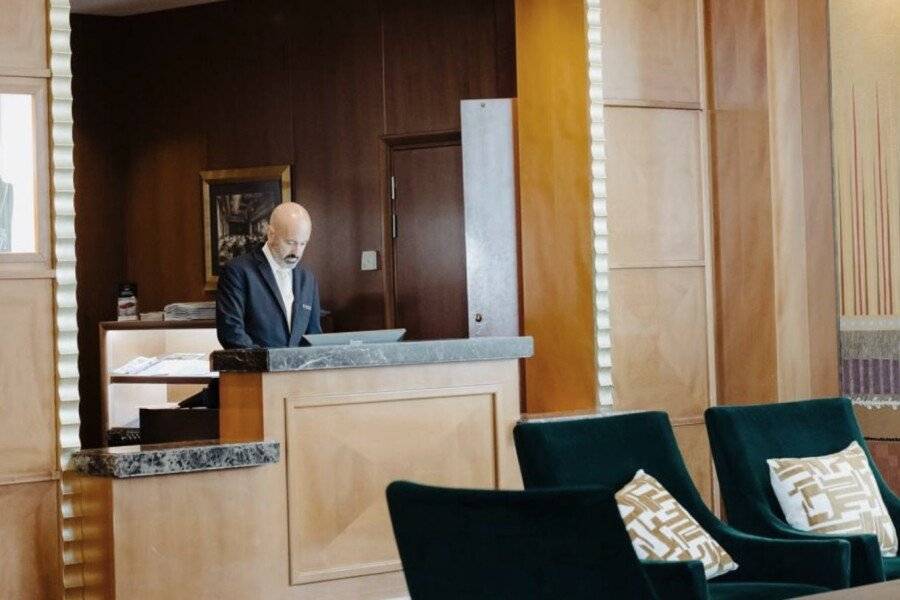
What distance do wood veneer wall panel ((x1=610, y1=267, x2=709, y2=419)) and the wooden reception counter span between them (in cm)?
80

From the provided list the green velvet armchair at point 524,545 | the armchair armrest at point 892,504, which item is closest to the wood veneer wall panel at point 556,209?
the armchair armrest at point 892,504

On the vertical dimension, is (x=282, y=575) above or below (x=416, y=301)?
below

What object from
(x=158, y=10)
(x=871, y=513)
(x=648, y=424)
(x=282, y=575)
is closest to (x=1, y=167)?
(x=282, y=575)

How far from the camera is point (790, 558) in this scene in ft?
13.2

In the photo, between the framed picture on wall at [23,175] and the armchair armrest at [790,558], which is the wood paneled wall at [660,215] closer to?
the armchair armrest at [790,558]

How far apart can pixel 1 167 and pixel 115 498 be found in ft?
4.00

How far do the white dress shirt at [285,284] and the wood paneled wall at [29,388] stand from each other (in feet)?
4.00

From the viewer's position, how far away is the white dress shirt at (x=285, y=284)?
5938mm

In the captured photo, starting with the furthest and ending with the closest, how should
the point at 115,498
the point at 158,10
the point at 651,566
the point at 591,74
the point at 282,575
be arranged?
the point at 158,10 → the point at 591,74 → the point at 282,575 → the point at 115,498 → the point at 651,566

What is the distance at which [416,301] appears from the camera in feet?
25.6

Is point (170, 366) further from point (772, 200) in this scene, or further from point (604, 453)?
point (604, 453)

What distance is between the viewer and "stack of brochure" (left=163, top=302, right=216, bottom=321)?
26.3ft

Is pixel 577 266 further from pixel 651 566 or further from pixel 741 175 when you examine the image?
pixel 651 566

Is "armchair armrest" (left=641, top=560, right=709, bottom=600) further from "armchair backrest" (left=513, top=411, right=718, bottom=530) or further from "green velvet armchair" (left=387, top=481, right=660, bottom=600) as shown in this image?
"green velvet armchair" (left=387, top=481, right=660, bottom=600)
